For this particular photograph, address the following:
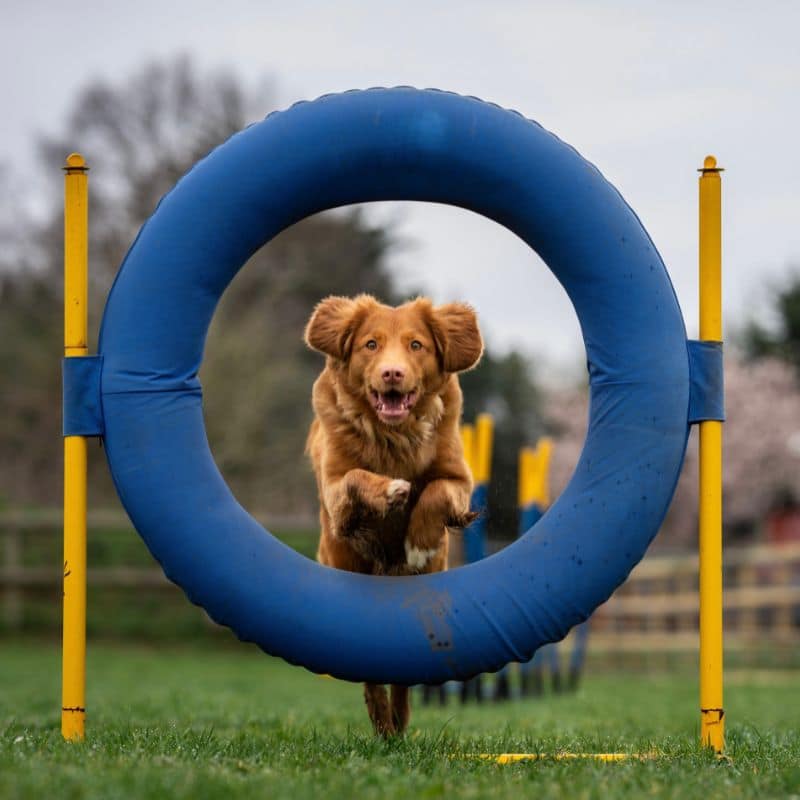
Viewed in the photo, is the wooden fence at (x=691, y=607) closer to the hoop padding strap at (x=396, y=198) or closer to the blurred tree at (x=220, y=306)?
the blurred tree at (x=220, y=306)

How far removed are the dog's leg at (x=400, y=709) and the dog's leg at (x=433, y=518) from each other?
68 cm

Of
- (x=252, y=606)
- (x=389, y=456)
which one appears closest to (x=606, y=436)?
(x=389, y=456)

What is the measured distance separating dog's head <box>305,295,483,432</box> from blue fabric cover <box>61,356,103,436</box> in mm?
725

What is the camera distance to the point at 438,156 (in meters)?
3.97

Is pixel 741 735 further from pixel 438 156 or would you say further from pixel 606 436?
pixel 438 156

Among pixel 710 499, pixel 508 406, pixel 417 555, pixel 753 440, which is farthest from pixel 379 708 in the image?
pixel 753 440

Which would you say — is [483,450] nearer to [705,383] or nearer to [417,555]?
[417,555]

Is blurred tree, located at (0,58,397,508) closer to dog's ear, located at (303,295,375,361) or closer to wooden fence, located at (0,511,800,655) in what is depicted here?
A: wooden fence, located at (0,511,800,655)

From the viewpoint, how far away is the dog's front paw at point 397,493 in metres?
4.04

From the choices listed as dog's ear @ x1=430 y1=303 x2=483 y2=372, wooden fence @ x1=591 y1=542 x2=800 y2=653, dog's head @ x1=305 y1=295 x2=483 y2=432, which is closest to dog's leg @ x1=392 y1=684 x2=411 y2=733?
dog's head @ x1=305 y1=295 x2=483 y2=432

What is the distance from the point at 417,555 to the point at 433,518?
146mm

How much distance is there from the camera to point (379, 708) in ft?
15.4

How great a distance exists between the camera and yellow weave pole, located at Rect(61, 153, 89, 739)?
13.1 feet

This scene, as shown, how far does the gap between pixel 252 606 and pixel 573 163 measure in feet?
5.48
